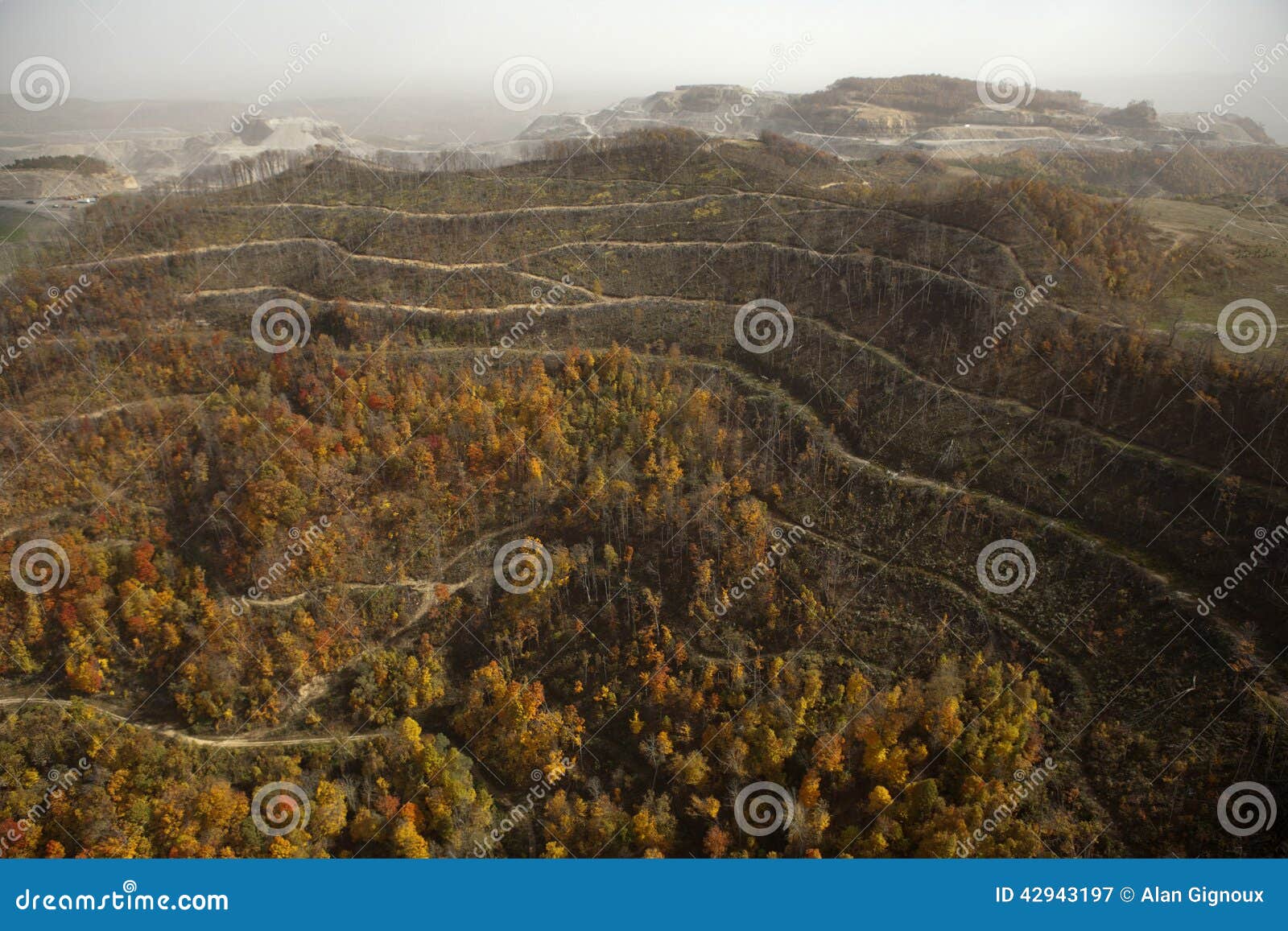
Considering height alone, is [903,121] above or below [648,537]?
above

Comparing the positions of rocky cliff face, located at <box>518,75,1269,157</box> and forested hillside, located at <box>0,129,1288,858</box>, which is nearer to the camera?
forested hillside, located at <box>0,129,1288,858</box>

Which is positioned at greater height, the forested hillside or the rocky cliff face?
the rocky cliff face

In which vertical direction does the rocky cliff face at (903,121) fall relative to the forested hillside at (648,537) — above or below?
above

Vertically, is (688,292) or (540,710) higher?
(688,292)

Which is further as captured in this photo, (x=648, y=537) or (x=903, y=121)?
(x=903, y=121)

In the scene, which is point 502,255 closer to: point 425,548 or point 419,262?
point 419,262

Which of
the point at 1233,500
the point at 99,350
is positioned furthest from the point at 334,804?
the point at 1233,500

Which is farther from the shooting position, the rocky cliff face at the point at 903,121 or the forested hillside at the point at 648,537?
the rocky cliff face at the point at 903,121

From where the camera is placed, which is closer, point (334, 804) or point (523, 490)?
point (334, 804)

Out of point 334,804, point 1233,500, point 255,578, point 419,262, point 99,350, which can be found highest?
point 419,262

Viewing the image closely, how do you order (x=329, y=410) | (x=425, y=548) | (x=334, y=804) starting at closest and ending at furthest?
(x=334, y=804) < (x=425, y=548) < (x=329, y=410)

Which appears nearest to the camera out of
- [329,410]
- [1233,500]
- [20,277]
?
[1233,500]
